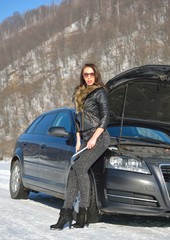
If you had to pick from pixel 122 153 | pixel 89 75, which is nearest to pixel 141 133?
pixel 122 153

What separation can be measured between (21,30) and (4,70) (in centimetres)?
1545

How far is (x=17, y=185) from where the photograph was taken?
25.1 ft

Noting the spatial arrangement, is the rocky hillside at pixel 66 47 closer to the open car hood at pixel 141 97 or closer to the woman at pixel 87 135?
the open car hood at pixel 141 97

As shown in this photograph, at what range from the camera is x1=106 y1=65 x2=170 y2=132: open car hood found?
6066 millimetres

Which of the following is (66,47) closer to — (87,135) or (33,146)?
(33,146)

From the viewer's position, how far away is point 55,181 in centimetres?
605

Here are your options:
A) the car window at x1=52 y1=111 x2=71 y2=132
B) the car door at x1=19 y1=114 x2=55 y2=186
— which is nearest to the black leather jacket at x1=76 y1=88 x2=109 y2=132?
the car window at x1=52 y1=111 x2=71 y2=132

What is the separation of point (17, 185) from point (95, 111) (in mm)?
3082

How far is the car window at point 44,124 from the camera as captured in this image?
6.99 meters

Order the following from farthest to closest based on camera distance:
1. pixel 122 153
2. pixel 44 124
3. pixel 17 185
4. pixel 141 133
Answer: pixel 17 185 < pixel 44 124 < pixel 141 133 < pixel 122 153

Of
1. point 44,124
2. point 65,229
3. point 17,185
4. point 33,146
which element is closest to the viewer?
point 65,229

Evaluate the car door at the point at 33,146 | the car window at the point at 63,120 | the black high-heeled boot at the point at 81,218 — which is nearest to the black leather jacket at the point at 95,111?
the black high-heeled boot at the point at 81,218

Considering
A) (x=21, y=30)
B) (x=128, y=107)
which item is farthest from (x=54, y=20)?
(x=128, y=107)

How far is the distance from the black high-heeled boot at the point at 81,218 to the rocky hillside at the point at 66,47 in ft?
229
